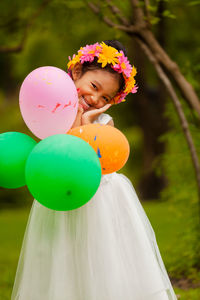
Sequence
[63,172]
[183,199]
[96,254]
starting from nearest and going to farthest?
[63,172], [96,254], [183,199]

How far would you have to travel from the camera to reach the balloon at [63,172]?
2.44 m

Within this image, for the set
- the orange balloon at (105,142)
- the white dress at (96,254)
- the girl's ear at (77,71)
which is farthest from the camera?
the girl's ear at (77,71)

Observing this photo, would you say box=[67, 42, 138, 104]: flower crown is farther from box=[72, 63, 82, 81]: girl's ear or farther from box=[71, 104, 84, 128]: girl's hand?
box=[71, 104, 84, 128]: girl's hand

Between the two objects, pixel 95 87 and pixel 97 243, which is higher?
pixel 95 87

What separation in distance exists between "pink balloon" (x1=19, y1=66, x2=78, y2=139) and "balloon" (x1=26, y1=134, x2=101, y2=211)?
0.86 feet

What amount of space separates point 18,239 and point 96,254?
18.5 feet

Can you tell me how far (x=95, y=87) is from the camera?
10.3 feet

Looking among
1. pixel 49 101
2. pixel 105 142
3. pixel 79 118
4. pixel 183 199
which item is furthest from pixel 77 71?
pixel 183 199

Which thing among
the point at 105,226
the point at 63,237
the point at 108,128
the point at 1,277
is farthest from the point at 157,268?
the point at 1,277

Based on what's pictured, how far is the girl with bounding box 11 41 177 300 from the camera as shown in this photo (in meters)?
2.98

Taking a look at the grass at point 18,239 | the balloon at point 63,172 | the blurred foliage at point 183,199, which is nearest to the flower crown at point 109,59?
the balloon at point 63,172

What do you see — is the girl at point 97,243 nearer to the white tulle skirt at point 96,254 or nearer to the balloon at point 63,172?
the white tulle skirt at point 96,254

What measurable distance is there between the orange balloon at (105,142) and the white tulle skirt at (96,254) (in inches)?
13.7

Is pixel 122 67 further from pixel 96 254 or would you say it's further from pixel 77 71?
pixel 96 254
